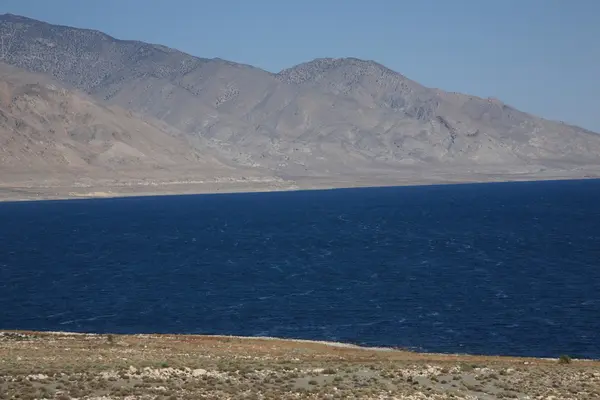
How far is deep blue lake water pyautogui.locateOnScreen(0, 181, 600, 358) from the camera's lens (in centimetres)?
6775

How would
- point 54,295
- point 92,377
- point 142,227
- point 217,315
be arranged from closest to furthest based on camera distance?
1. point 92,377
2. point 217,315
3. point 54,295
4. point 142,227

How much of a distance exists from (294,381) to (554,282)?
6581cm

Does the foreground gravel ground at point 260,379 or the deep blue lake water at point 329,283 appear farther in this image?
the deep blue lake water at point 329,283

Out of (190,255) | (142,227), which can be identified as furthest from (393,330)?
(142,227)

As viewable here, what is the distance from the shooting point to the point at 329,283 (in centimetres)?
9306

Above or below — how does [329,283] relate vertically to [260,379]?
below

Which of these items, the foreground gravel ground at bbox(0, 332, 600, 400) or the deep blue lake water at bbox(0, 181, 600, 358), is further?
the deep blue lake water at bbox(0, 181, 600, 358)

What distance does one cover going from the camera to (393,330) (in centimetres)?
6700

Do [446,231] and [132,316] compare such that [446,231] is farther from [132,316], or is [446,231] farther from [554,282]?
[132,316]

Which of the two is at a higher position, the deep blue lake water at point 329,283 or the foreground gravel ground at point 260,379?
the foreground gravel ground at point 260,379

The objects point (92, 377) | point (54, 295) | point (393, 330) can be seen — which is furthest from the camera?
point (54, 295)

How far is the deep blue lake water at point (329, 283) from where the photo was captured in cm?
6775

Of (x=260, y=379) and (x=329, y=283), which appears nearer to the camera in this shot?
(x=260, y=379)

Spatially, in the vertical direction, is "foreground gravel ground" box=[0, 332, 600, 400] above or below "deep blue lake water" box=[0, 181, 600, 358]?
above
